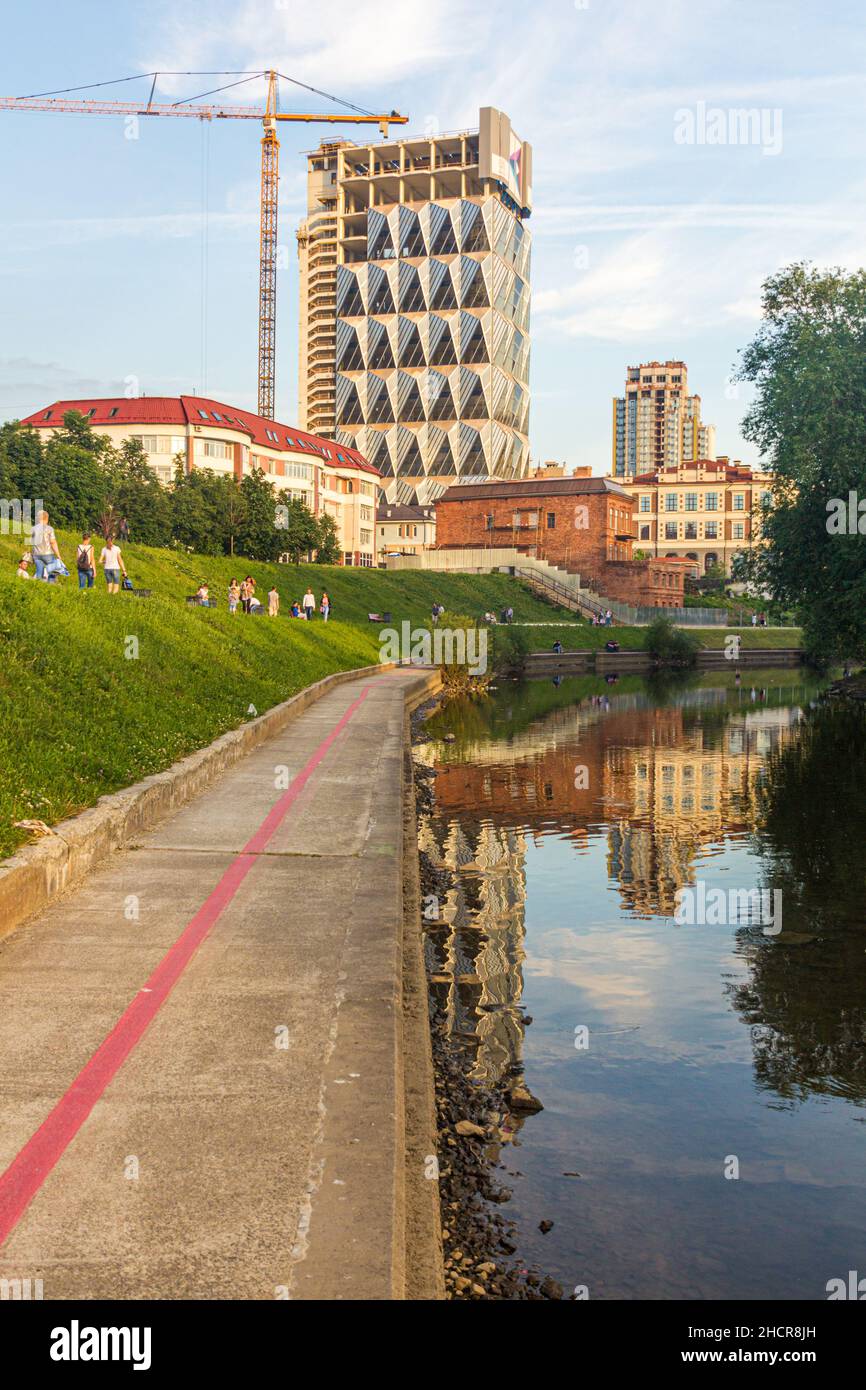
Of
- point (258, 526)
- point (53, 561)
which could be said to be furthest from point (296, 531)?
point (53, 561)

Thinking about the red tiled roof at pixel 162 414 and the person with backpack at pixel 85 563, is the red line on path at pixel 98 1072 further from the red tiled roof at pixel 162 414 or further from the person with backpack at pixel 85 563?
the red tiled roof at pixel 162 414

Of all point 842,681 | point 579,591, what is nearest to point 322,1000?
point 842,681

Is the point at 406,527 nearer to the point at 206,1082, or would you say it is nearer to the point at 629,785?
the point at 629,785

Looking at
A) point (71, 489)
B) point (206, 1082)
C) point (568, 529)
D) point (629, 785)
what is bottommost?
point (629, 785)

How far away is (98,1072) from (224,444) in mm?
98395

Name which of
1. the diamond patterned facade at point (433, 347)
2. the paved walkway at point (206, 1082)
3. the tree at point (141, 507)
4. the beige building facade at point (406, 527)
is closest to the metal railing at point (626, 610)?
the tree at point (141, 507)

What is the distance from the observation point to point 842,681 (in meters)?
49.6

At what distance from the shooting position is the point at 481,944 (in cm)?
1095

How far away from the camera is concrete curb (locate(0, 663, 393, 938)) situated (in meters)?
7.81

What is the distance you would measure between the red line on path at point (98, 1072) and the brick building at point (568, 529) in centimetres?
8181

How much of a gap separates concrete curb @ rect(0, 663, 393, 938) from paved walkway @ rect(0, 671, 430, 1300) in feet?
0.58

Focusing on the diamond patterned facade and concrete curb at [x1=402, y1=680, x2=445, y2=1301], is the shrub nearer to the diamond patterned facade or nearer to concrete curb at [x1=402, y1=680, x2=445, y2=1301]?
concrete curb at [x1=402, y1=680, x2=445, y2=1301]

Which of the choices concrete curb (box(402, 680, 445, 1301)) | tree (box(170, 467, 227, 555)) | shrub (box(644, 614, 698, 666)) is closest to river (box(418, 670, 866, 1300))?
concrete curb (box(402, 680, 445, 1301))
